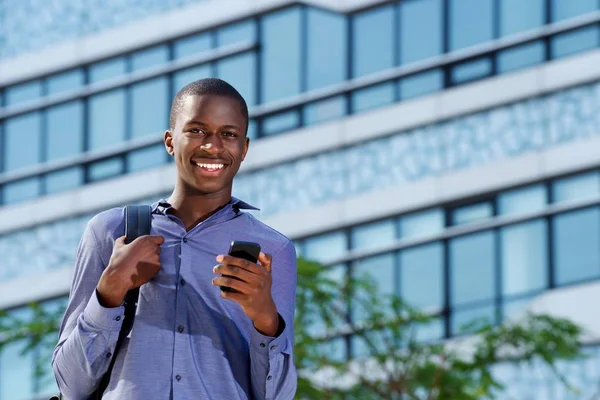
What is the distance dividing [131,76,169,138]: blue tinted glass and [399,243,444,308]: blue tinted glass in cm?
621

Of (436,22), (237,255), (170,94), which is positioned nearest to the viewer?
(237,255)

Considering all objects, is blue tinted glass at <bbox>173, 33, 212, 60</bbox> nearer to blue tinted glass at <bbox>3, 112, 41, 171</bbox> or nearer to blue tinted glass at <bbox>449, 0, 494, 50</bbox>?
blue tinted glass at <bbox>3, 112, 41, 171</bbox>

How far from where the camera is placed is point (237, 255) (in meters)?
4.50

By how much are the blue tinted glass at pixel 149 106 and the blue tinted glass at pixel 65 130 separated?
54.6 inches

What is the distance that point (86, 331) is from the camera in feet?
15.3

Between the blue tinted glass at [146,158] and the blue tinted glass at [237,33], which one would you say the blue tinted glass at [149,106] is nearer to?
the blue tinted glass at [146,158]

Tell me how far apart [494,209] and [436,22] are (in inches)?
132

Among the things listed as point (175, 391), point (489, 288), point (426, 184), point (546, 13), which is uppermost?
point (546, 13)

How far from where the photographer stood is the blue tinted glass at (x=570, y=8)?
2761cm

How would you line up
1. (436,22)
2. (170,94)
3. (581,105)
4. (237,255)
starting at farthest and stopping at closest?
1. (170,94)
2. (436,22)
3. (581,105)
4. (237,255)

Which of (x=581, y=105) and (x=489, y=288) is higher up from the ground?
(x=581, y=105)

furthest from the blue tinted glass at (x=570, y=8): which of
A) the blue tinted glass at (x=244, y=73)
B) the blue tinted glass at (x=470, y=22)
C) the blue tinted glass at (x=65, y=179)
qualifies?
the blue tinted glass at (x=65, y=179)

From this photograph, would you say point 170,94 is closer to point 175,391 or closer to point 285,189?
point 285,189

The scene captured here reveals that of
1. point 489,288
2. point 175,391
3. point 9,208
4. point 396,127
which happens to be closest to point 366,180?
point 396,127
